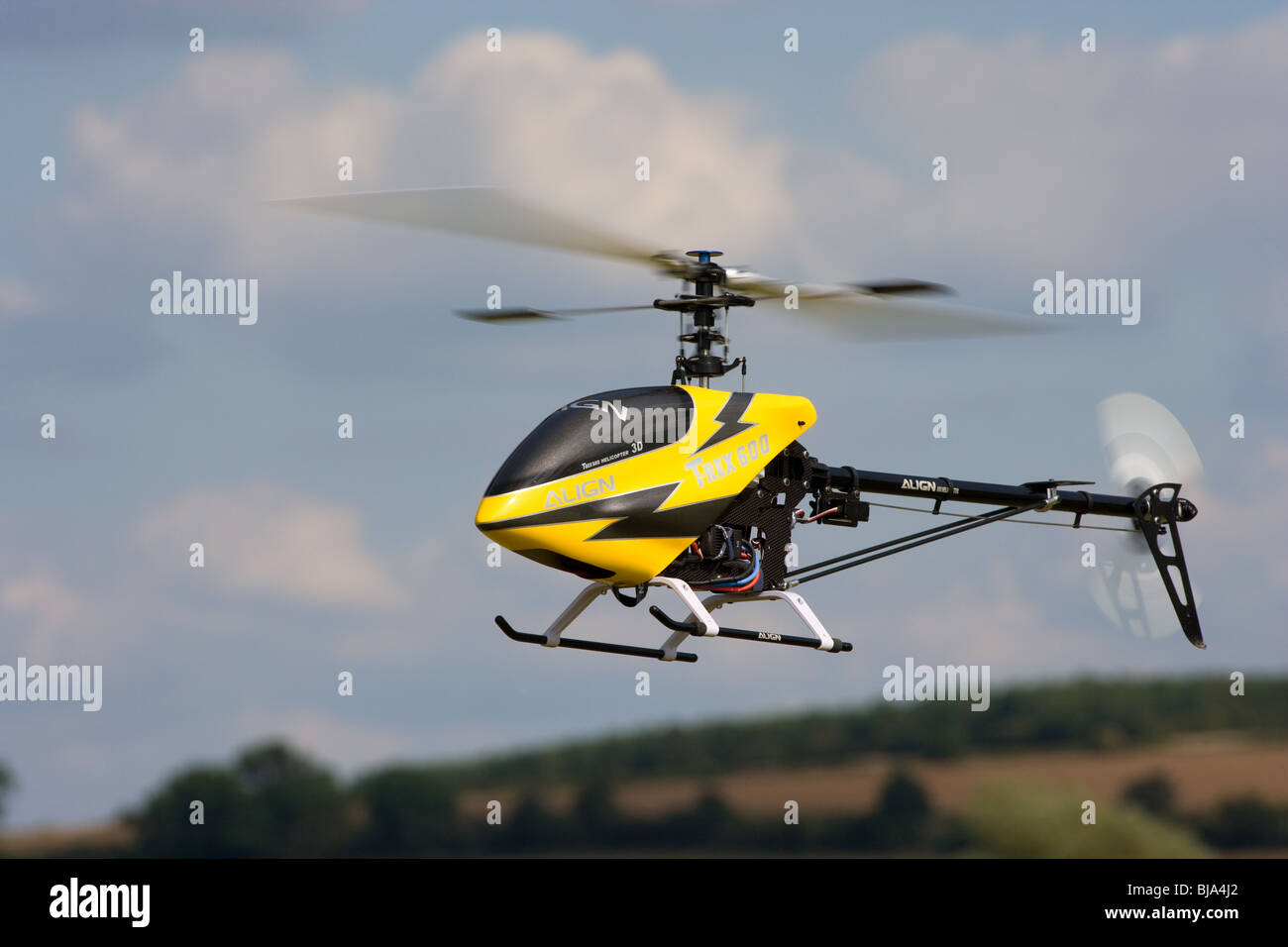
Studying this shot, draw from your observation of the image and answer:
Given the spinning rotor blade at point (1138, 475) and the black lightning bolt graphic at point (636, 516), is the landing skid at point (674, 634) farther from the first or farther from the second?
the spinning rotor blade at point (1138, 475)

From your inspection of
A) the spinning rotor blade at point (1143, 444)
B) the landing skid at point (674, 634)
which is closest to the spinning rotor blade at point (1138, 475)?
the spinning rotor blade at point (1143, 444)

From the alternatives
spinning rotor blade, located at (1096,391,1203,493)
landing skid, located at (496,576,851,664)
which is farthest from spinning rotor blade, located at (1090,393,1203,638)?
landing skid, located at (496,576,851,664)

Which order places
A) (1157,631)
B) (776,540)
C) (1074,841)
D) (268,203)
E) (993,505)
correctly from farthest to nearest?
(1074,841) → (1157,631) → (993,505) → (776,540) → (268,203)

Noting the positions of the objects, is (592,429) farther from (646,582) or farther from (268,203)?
(268,203)

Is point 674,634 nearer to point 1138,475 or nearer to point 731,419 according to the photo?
point 731,419

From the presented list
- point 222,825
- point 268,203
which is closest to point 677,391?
point 268,203

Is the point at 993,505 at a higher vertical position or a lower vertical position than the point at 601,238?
lower

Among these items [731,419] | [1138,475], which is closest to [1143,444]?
[1138,475]

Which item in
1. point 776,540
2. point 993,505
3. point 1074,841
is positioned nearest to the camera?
point 776,540
